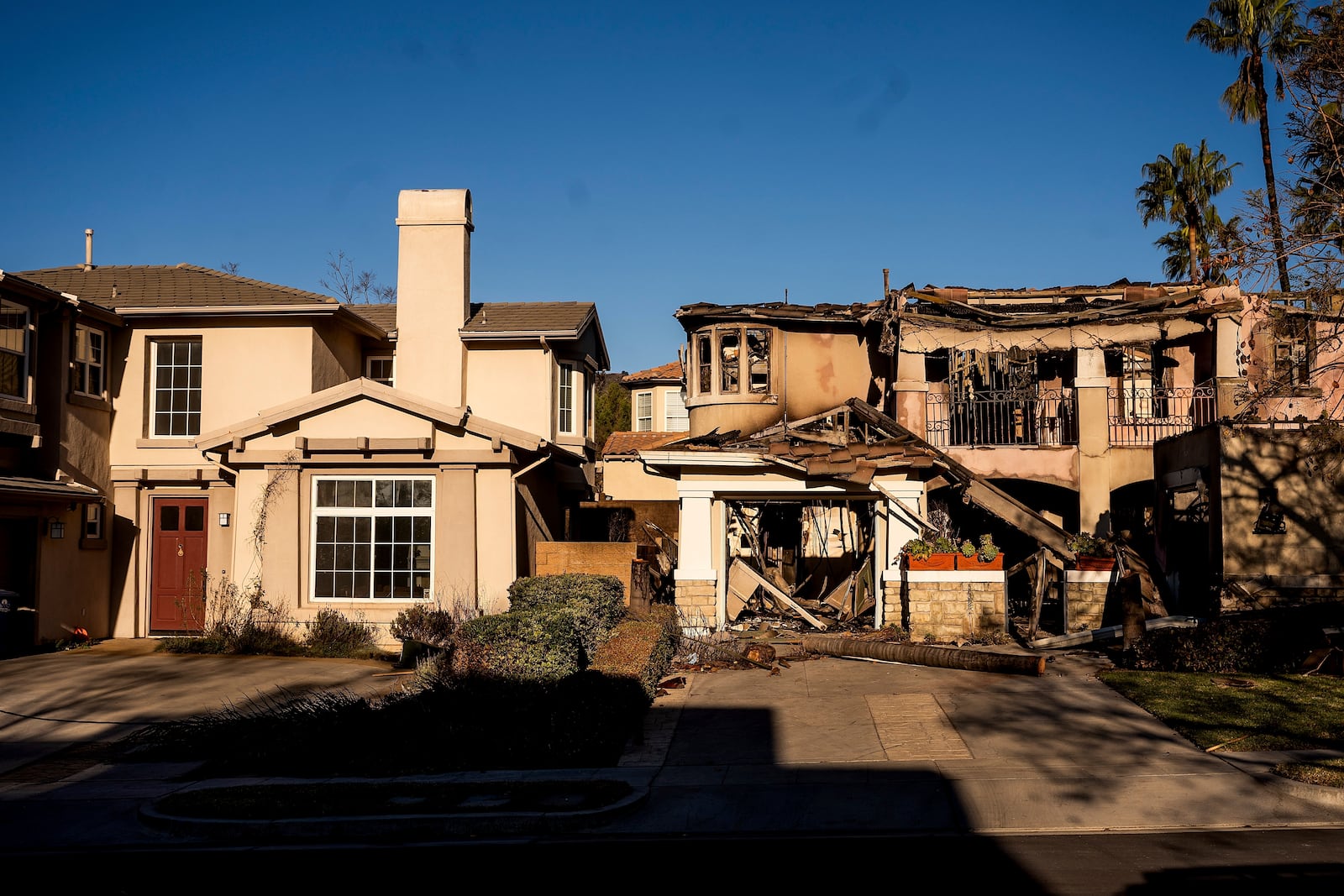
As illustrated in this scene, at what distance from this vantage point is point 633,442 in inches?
1289

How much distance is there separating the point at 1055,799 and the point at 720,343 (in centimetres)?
1430

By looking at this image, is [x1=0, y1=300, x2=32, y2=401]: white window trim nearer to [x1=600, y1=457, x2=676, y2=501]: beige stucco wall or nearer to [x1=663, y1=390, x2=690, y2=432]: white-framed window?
[x1=600, y1=457, x2=676, y2=501]: beige stucco wall

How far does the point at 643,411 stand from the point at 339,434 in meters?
17.2

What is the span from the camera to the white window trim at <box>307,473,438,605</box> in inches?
734

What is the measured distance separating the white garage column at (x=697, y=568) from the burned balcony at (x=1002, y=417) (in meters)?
6.60

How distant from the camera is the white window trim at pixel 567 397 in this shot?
74.0ft

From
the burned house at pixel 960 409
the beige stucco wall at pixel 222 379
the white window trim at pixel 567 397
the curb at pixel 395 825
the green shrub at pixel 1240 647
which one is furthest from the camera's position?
the white window trim at pixel 567 397

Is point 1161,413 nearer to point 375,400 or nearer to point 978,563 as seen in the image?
point 978,563

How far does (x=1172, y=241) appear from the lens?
35406mm

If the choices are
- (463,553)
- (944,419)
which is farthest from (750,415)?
(463,553)

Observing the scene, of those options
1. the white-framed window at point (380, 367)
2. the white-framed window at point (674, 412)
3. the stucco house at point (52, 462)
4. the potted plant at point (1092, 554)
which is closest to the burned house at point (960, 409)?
the potted plant at point (1092, 554)

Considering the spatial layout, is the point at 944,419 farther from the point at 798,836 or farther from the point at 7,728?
the point at 7,728

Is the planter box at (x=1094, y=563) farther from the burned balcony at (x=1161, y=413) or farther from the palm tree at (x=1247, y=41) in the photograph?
the palm tree at (x=1247, y=41)

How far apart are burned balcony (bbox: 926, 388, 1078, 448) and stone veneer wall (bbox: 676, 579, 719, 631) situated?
23.2ft
